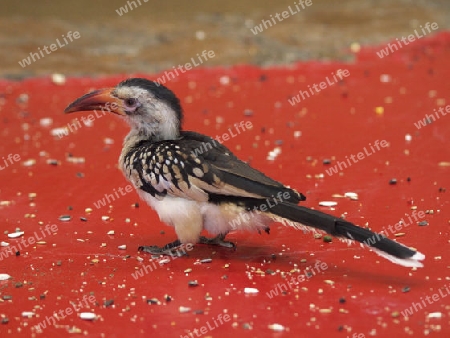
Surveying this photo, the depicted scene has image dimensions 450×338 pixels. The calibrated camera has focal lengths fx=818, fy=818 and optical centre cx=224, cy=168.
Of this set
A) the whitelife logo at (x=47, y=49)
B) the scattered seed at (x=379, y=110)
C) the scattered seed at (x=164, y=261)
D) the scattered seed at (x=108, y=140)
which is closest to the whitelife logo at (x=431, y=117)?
the scattered seed at (x=379, y=110)

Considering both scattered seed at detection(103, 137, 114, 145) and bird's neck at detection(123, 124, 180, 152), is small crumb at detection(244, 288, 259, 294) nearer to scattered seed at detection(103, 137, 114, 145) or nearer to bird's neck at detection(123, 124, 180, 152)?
bird's neck at detection(123, 124, 180, 152)

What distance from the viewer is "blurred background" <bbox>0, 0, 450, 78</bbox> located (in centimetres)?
765

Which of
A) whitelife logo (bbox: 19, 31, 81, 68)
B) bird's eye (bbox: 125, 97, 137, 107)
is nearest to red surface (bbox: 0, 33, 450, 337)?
whitelife logo (bbox: 19, 31, 81, 68)

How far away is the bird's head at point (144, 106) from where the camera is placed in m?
3.87

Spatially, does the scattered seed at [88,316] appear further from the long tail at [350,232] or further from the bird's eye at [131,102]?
the bird's eye at [131,102]

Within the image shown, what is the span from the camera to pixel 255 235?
13.4 feet

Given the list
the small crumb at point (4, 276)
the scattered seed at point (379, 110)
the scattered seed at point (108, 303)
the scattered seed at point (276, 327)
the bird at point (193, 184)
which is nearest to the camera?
the scattered seed at point (276, 327)

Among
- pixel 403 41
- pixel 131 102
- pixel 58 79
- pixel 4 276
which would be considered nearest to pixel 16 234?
pixel 4 276

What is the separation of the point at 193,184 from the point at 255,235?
58 cm

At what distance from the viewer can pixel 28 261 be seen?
12.5 feet

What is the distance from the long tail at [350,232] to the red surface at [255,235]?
0.50ft

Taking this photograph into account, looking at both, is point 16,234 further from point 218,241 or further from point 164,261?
point 218,241

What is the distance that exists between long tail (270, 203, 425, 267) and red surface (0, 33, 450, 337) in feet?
0.50

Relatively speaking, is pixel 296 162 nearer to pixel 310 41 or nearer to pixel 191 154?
pixel 191 154
